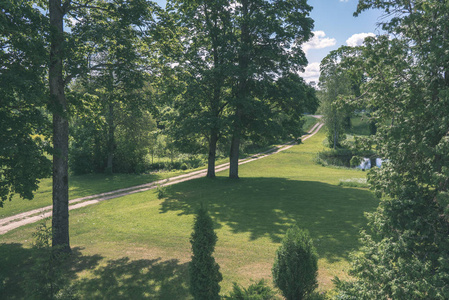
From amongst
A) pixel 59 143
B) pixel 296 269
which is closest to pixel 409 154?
pixel 296 269

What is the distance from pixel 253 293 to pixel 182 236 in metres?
5.99

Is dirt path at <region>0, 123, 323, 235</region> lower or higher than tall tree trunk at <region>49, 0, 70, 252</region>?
→ lower

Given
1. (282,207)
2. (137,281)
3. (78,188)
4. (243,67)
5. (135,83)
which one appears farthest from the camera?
(78,188)

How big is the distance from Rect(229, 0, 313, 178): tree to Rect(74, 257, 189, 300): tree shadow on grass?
12713 millimetres

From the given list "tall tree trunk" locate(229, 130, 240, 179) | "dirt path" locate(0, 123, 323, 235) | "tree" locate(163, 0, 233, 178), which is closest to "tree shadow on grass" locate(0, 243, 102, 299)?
"dirt path" locate(0, 123, 323, 235)

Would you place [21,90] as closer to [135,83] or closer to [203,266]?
[135,83]

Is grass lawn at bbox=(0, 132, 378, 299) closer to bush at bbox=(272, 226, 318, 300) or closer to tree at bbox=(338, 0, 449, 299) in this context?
bush at bbox=(272, 226, 318, 300)

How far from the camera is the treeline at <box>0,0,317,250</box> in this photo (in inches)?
315

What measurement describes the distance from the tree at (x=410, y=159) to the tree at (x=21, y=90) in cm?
820

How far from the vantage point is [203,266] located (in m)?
5.93

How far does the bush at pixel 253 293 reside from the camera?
6184 millimetres

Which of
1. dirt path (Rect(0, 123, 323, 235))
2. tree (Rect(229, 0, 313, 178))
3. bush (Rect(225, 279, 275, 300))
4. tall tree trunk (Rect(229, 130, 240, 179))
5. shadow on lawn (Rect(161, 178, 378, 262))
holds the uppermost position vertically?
tree (Rect(229, 0, 313, 178))

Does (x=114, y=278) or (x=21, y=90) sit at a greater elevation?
(x=21, y=90)

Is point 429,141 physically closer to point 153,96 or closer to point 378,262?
point 378,262
